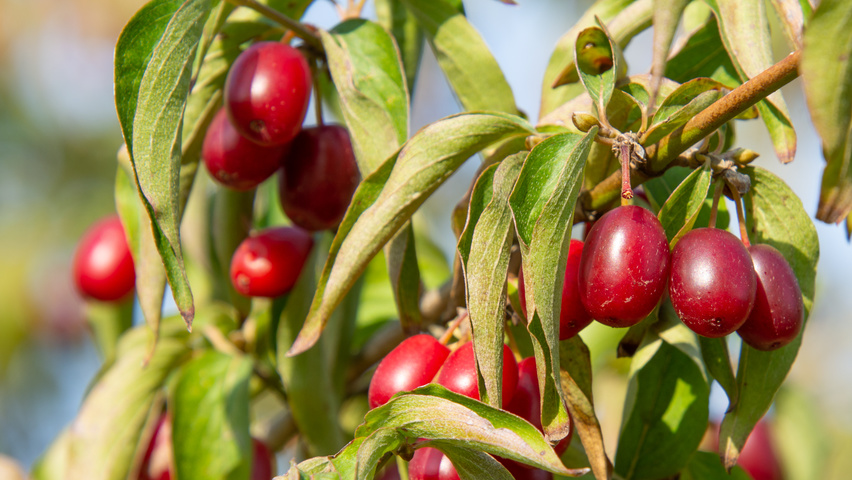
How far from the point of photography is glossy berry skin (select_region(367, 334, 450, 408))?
82 centimetres

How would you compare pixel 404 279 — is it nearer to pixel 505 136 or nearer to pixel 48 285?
pixel 505 136

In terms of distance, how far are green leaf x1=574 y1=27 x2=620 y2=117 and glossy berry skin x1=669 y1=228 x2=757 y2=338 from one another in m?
0.17

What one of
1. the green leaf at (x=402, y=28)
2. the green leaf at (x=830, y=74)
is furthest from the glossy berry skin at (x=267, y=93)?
the green leaf at (x=830, y=74)

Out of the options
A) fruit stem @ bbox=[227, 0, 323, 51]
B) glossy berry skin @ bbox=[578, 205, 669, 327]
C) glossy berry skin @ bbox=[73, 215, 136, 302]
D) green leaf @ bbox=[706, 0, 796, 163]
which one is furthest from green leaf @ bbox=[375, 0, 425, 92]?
glossy berry skin @ bbox=[73, 215, 136, 302]

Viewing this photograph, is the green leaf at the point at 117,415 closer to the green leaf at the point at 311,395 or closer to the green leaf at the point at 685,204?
the green leaf at the point at 311,395

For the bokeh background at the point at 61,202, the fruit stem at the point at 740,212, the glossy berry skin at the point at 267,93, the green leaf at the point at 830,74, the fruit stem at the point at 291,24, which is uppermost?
the green leaf at the point at 830,74

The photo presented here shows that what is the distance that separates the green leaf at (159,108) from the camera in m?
0.74

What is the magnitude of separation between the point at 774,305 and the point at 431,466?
1.21 ft

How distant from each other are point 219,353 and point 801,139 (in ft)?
15.7

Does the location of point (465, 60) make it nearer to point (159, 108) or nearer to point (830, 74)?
point (159, 108)

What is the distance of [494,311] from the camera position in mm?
697

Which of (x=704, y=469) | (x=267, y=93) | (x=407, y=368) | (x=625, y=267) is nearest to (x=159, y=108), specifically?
(x=267, y=93)

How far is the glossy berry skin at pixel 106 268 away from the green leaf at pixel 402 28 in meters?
0.76

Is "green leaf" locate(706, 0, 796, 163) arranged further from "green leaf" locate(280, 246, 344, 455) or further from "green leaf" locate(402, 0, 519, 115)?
"green leaf" locate(280, 246, 344, 455)
